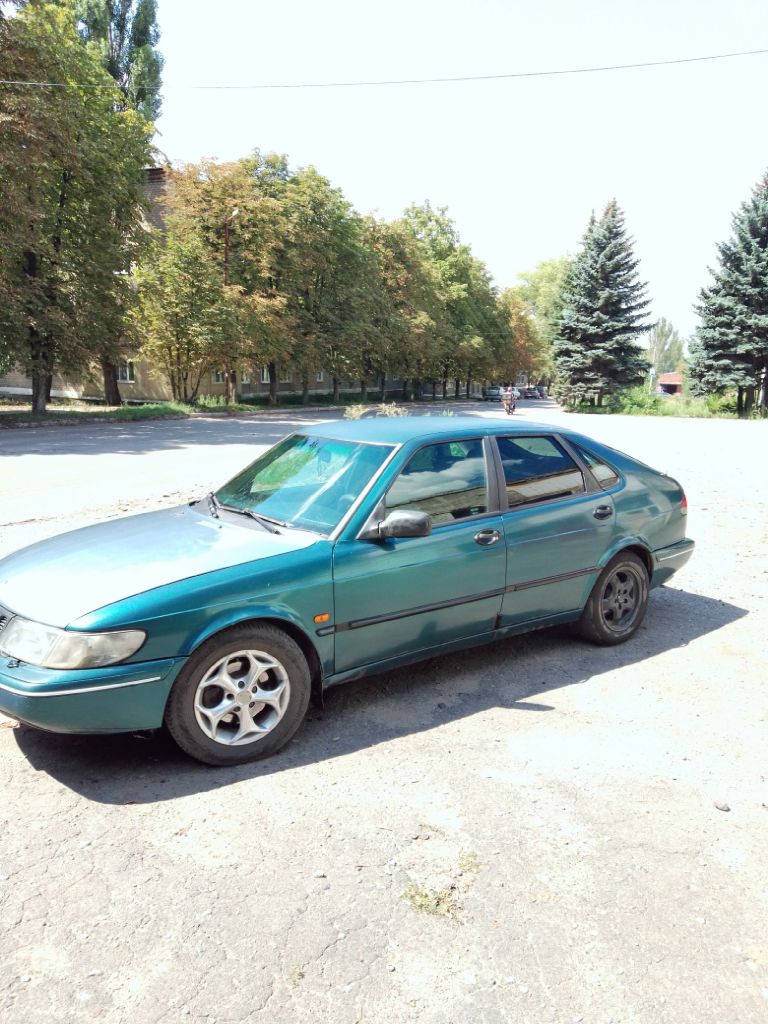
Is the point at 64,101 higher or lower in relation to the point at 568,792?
higher

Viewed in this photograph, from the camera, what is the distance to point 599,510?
5.10 metres

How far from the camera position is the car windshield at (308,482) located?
4180 mm

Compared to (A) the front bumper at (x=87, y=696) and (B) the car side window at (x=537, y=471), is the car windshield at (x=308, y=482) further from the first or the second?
(A) the front bumper at (x=87, y=696)

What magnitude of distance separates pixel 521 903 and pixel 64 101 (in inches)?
1053

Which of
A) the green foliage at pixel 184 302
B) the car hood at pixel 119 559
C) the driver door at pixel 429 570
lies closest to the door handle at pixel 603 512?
the driver door at pixel 429 570

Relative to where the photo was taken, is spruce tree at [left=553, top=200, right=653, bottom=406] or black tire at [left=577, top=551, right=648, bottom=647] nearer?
black tire at [left=577, top=551, right=648, bottom=647]

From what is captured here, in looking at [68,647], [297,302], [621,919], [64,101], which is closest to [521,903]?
[621,919]

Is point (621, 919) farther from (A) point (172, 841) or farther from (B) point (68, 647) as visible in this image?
(B) point (68, 647)

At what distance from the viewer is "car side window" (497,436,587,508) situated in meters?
4.77

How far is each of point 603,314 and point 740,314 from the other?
812 cm

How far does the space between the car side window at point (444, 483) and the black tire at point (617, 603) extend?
46.3 inches

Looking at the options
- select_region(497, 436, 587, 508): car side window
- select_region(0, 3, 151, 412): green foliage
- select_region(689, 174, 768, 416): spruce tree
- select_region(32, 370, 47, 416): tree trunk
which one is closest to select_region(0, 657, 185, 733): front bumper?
select_region(497, 436, 587, 508): car side window

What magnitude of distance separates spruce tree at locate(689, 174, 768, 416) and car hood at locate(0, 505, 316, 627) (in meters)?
45.7

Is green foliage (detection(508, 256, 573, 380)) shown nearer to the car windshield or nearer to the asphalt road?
the car windshield
